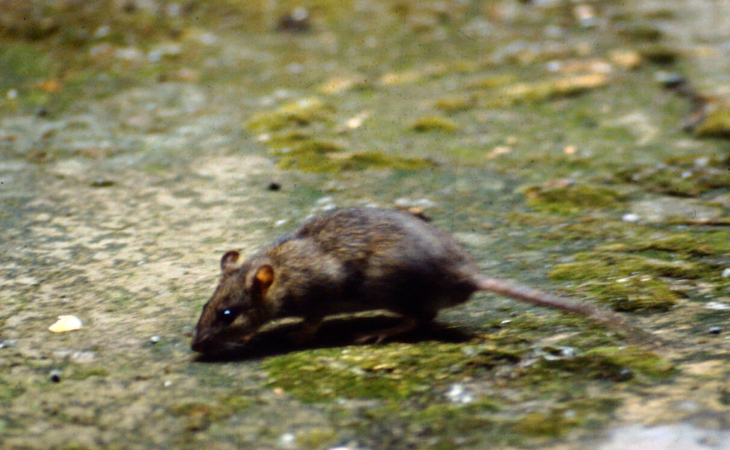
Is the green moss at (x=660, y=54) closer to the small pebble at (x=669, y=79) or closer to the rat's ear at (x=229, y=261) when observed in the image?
the small pebble at (x=669, y=79)

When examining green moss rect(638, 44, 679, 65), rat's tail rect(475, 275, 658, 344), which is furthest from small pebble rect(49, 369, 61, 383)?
green moss rect(638, 44, 679, 65)

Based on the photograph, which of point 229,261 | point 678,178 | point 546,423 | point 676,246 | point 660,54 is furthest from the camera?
point 660,54

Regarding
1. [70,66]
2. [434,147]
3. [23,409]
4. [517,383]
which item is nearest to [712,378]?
[517,383]

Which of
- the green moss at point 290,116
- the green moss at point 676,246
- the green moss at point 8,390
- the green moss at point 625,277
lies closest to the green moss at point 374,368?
the green moss at point 625,277

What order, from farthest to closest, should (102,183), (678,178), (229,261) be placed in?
(102,183) < (678,178) < (229,261)

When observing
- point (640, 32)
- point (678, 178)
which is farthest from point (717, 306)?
point (640, 32)

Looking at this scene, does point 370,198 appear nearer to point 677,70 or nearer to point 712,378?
point 712,378

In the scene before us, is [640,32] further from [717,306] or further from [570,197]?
[717,306]
